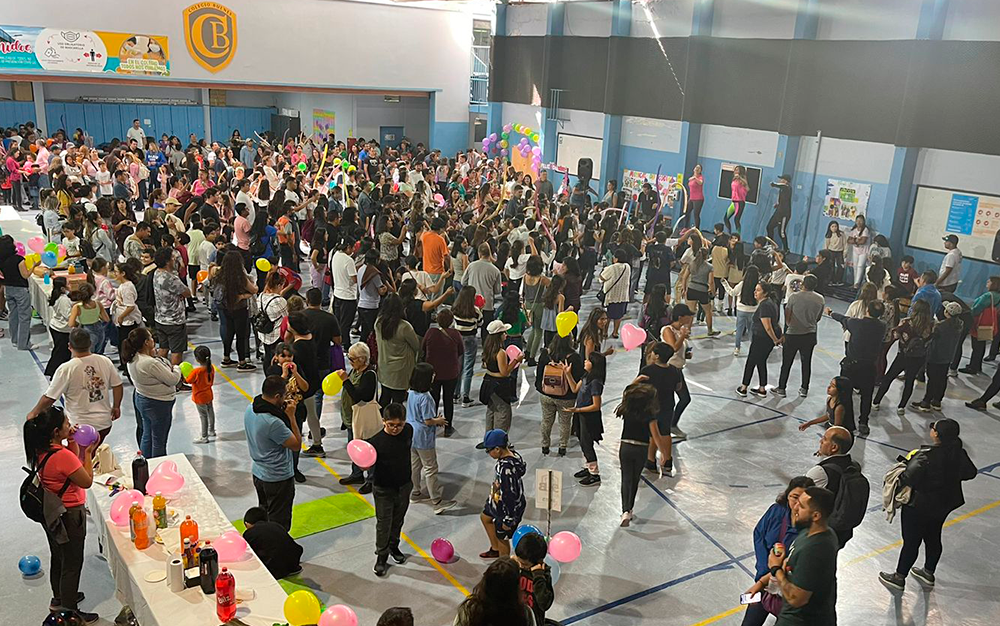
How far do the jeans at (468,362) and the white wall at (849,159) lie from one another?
35.1 ft

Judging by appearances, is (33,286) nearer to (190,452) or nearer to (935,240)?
(190,452)

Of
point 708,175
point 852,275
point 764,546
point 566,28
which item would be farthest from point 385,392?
point 566,28

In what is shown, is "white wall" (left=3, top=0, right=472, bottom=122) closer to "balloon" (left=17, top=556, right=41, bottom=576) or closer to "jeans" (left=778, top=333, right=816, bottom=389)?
"jeans" (left=778, top=333, right=816, bottom=389)

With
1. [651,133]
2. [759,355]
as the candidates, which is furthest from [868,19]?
[759,355]

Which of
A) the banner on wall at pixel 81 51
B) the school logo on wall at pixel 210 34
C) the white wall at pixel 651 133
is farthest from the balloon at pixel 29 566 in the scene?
the school logo on wall at pixel 210 34

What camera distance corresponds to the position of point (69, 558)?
5004mm

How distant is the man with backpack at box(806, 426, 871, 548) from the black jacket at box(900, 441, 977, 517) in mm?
693

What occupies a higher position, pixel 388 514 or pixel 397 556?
pixel 388 514

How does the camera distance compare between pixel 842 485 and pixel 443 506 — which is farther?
pixel 443 506

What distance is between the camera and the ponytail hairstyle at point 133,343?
244 inches

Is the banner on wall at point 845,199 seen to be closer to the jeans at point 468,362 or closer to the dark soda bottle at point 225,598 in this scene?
the jeans at point 468,362

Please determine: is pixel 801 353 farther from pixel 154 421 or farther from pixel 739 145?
pixel 739 145

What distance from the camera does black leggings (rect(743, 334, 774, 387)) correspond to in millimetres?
9445

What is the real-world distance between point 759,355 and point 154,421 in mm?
6935
